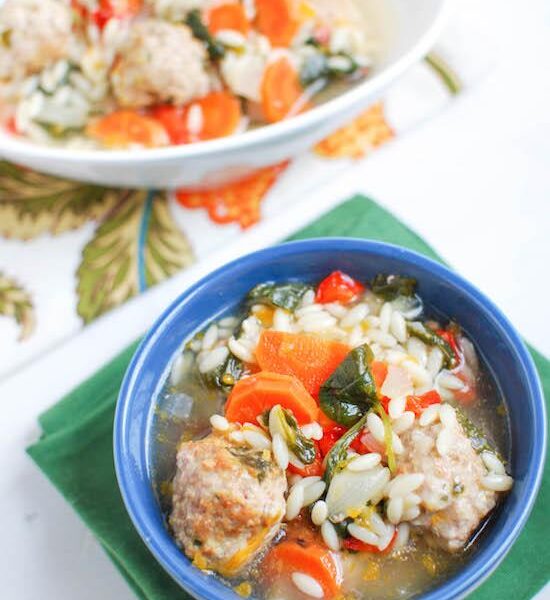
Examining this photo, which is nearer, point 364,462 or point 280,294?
point 364,462

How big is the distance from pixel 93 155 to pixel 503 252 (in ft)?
3.75

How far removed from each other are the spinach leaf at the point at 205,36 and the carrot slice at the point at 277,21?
0.18 meters

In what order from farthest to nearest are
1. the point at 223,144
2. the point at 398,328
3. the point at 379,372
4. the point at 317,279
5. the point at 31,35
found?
the point at 31,35, the point at 223,144, the point at 317,279, the point at 398,328, the point at 379,372

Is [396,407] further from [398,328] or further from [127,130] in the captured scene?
[127,130]

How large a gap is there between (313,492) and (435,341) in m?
0.44

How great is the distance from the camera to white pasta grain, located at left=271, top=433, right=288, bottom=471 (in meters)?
1.51

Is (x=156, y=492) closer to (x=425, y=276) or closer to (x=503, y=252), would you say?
(x=425, y=276)

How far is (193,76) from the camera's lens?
237 cm

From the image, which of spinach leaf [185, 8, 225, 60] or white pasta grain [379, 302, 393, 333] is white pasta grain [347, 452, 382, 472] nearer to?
white pasta grain [379, 302, 393, 333]

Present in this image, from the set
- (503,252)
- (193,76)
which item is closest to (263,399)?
(503,252)

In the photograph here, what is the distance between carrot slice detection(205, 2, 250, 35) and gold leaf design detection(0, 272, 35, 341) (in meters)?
1.01

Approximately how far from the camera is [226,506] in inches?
55.6

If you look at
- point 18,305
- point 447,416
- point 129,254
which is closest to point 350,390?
point 447,416

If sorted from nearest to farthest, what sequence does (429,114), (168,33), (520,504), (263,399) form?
(520,504)
(263,399)
(168,33)
(429,114)
